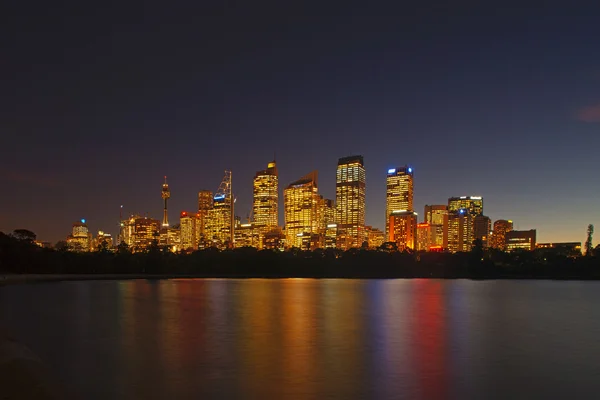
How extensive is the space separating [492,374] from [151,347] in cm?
1870

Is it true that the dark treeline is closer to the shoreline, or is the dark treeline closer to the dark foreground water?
the shoreline

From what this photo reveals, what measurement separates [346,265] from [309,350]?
15627cm

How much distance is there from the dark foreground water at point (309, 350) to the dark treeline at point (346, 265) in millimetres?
104357

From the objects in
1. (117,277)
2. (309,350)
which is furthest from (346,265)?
(309,350)

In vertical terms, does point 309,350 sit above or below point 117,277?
above

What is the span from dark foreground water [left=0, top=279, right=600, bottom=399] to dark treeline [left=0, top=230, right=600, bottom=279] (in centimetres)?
10436

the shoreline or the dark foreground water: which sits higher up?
the dark foreground water

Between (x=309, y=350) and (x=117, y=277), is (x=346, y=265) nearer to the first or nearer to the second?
(x=117, y=277)

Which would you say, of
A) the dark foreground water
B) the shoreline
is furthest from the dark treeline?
the dark foreground water

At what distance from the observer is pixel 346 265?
7372 inches

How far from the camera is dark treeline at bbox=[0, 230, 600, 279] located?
163 meters

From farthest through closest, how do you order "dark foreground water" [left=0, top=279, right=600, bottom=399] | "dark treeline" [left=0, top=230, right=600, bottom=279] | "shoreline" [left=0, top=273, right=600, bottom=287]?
"dark treeline" [left=0, top=230, right=600, bottom=279] → "shoreline" [left=0, top=273, right=600, bottom=287] → "dark foreground water" [left=0, top=279, right=600, bottom=399]

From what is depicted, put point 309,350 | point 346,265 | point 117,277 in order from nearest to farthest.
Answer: point 309,350 < point 117,277 < point 346,265

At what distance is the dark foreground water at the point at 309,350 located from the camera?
899 inches
